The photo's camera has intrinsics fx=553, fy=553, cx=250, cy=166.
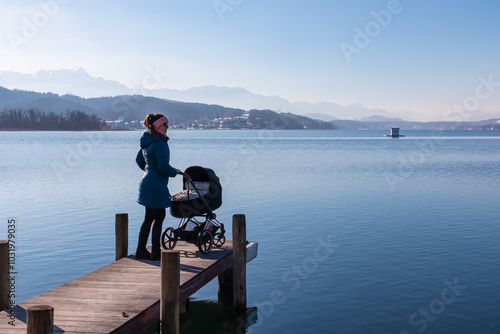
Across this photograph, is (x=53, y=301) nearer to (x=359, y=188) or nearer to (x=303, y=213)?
(x=303, y=213)

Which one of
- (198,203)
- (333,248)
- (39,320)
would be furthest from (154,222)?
(333,248)

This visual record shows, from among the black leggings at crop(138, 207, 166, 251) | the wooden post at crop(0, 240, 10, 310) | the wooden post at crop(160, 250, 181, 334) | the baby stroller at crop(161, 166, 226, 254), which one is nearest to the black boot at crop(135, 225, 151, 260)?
the black leggings at crop(138, 207, 166, 251)

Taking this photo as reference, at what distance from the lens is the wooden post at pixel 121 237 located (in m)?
10.3

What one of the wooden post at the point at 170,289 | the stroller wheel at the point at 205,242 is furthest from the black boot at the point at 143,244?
the wooden post at the point at 170,289

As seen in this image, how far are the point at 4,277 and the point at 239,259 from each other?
4.09m

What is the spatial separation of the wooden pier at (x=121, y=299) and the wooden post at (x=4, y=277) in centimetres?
2

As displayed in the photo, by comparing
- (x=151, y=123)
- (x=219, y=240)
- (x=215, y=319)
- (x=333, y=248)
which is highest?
Answer: (x=151, y=123)

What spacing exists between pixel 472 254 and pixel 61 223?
545 inches

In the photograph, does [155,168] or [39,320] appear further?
[155,168]

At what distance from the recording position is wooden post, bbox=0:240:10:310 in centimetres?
764

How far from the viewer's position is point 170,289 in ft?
23.3

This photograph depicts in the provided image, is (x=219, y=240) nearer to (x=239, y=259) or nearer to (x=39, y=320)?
(x=239, y=259)

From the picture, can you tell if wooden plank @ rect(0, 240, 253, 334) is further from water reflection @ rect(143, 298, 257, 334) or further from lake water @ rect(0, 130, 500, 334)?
lake water @ rect(0, 130, 500, 334)

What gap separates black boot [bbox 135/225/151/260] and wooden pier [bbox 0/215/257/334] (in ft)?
0.55
